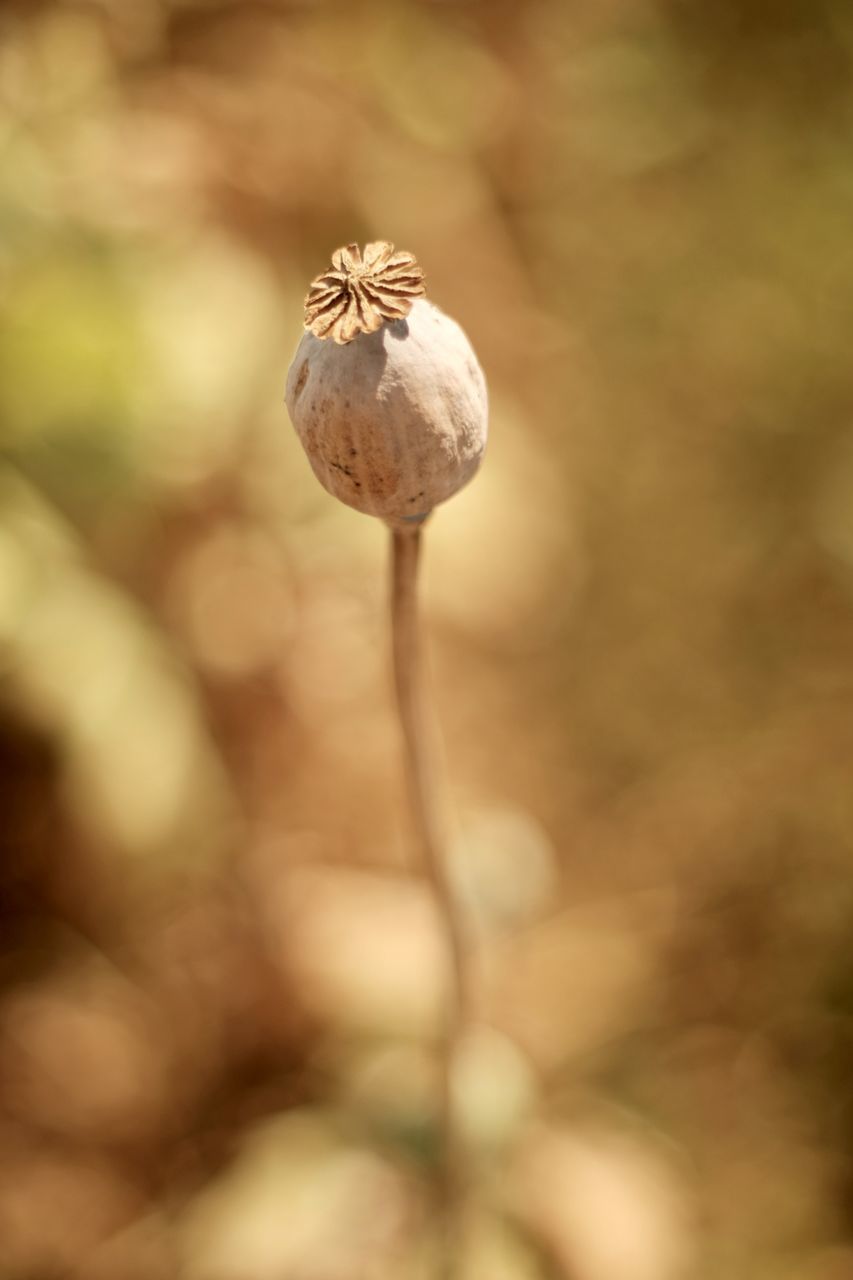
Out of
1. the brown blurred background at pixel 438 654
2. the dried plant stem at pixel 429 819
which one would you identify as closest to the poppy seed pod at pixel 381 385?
the dried plant stem at pixel 429 819

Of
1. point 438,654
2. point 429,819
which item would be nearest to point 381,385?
point 429,819

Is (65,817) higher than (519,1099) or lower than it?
higher

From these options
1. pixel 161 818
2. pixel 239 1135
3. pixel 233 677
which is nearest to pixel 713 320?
pixel 233 677

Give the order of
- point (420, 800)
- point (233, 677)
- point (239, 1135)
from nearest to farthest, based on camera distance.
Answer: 1. point (420, 800)
2. point (239, 1135)
3. point (233, 677)

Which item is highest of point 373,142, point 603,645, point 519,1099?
point 373,142

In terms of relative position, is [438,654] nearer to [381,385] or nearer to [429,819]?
[429,819]

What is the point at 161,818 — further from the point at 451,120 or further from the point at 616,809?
the point at 451,120
